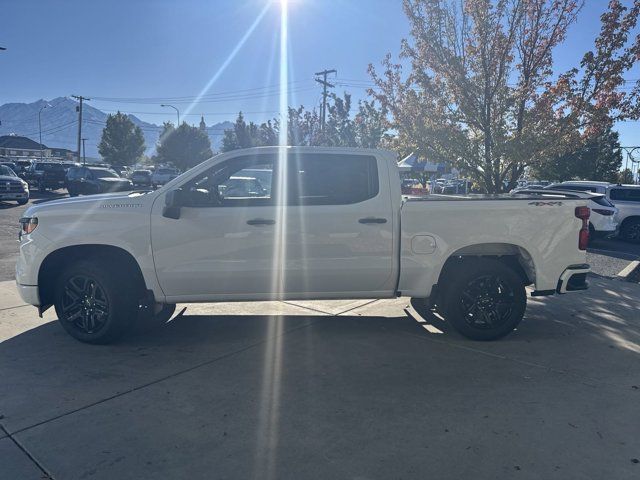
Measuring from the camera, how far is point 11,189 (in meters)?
20.3

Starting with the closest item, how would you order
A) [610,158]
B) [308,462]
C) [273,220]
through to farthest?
[308,462]
[273,220]
[610,158]

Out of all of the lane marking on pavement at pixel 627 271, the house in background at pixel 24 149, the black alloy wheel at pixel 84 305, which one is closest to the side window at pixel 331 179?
the black alloy wheel at pixel 84 305

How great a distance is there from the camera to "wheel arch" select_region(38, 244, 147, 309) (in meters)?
4.86

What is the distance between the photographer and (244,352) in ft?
15.7

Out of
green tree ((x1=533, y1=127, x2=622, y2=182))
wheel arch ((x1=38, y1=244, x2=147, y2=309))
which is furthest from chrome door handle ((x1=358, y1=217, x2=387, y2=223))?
green tree ((x1=533, y1=127, x2=622, y2=182))

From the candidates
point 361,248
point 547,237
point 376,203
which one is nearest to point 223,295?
point 361,248

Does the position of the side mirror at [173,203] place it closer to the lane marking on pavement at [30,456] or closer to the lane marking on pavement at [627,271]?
the lane marking on pavement at [30,456]

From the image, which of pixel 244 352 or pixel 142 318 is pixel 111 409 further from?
pixel 142 318

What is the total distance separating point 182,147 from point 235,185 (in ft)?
188

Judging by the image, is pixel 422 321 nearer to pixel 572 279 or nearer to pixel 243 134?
pixel 572 279

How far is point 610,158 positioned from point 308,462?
41.8 metres

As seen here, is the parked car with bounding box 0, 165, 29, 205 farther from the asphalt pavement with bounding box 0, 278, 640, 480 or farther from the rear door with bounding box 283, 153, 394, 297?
the rear door with bounding box 283, 153, 394, 297

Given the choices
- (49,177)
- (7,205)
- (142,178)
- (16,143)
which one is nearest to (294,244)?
(7,205)

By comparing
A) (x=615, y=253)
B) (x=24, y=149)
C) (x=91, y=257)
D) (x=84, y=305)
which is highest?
(x=24, y=149)
